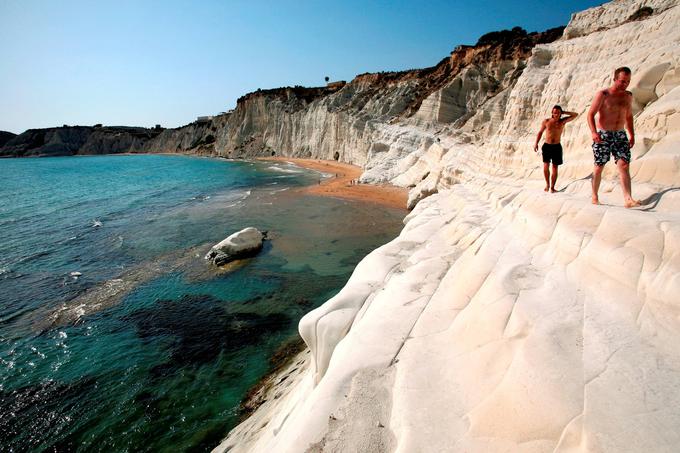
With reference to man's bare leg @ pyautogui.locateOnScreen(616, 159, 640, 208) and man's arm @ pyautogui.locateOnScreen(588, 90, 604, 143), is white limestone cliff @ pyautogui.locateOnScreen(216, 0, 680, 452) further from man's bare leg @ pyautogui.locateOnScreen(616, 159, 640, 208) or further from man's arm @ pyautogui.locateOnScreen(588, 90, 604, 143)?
man's arm @ pyautogui.locateOnScreen(588, 90, 604, 143)

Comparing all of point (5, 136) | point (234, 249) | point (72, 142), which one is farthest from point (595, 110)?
point (5, 136)

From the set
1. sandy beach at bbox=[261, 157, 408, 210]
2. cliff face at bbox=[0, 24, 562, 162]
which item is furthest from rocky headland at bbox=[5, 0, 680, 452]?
cliff face at bbox=[0, 24, 562, 162]

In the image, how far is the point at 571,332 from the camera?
290 cm

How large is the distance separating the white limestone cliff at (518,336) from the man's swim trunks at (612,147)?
0.60 meters

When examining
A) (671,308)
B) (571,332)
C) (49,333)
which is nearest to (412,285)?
(571,332)

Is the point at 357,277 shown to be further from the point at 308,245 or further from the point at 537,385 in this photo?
the point at 308,245

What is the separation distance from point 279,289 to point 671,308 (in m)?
10.4

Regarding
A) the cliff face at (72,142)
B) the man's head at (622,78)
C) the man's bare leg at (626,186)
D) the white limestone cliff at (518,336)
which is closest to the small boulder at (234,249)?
the white limestone cliff at (518,336)

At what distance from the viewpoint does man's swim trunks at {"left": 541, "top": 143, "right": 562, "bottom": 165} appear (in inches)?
264

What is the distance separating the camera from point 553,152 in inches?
266

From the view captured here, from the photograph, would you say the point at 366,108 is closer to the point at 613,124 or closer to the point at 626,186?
the point at 613,124

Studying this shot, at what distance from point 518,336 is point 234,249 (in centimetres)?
1298

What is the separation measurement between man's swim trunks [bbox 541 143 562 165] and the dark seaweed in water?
7.69 m

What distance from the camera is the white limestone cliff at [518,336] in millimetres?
2309
